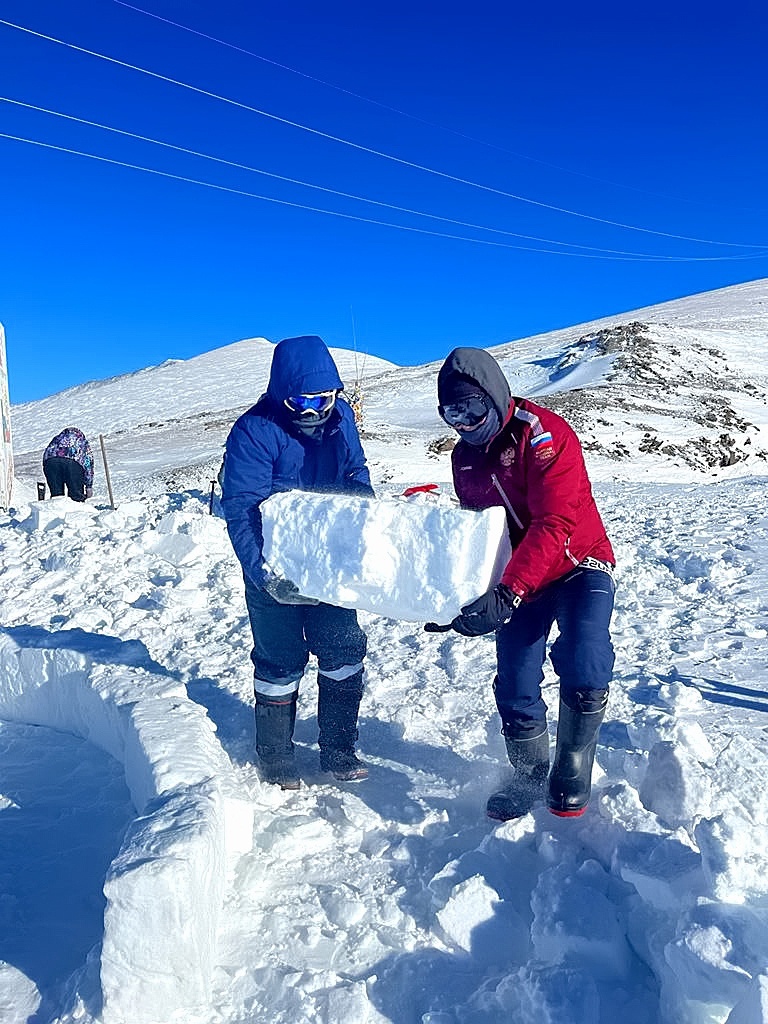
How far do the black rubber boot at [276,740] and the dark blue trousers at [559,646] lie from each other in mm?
922

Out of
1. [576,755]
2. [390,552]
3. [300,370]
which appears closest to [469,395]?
[390,552]

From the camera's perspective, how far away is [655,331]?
35125mm

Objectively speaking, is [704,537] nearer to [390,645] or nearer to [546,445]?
[390,645]

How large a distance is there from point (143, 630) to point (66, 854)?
2420 millimetres

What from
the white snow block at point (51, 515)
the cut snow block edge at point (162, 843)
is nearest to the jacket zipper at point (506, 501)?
the cut snow block edge at point (162, 843)

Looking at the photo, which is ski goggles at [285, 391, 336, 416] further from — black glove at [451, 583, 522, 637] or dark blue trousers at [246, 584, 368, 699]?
black glove at [451, 583, 522, 637]

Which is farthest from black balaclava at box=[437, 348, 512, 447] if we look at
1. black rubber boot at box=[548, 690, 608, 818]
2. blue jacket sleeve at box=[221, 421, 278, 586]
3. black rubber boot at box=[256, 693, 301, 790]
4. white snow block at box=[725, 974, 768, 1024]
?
white snow block at box=[725, 974, 768, 1024]

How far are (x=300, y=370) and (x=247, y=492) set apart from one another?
534 mm

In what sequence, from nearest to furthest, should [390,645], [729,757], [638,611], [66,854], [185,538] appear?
1. [729,757]
2. [66,854]
3. [390,645]
4. [638,611]
5. [185,538]

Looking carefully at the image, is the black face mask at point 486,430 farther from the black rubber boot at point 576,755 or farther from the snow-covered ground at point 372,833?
the snow-covered ground at point 372,833

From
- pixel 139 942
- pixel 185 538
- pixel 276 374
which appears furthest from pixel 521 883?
pixel 185 538

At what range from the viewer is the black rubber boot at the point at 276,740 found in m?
3.56

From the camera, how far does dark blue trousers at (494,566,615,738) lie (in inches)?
115

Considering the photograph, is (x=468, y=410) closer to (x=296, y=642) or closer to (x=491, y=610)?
(x=491, y=610)
